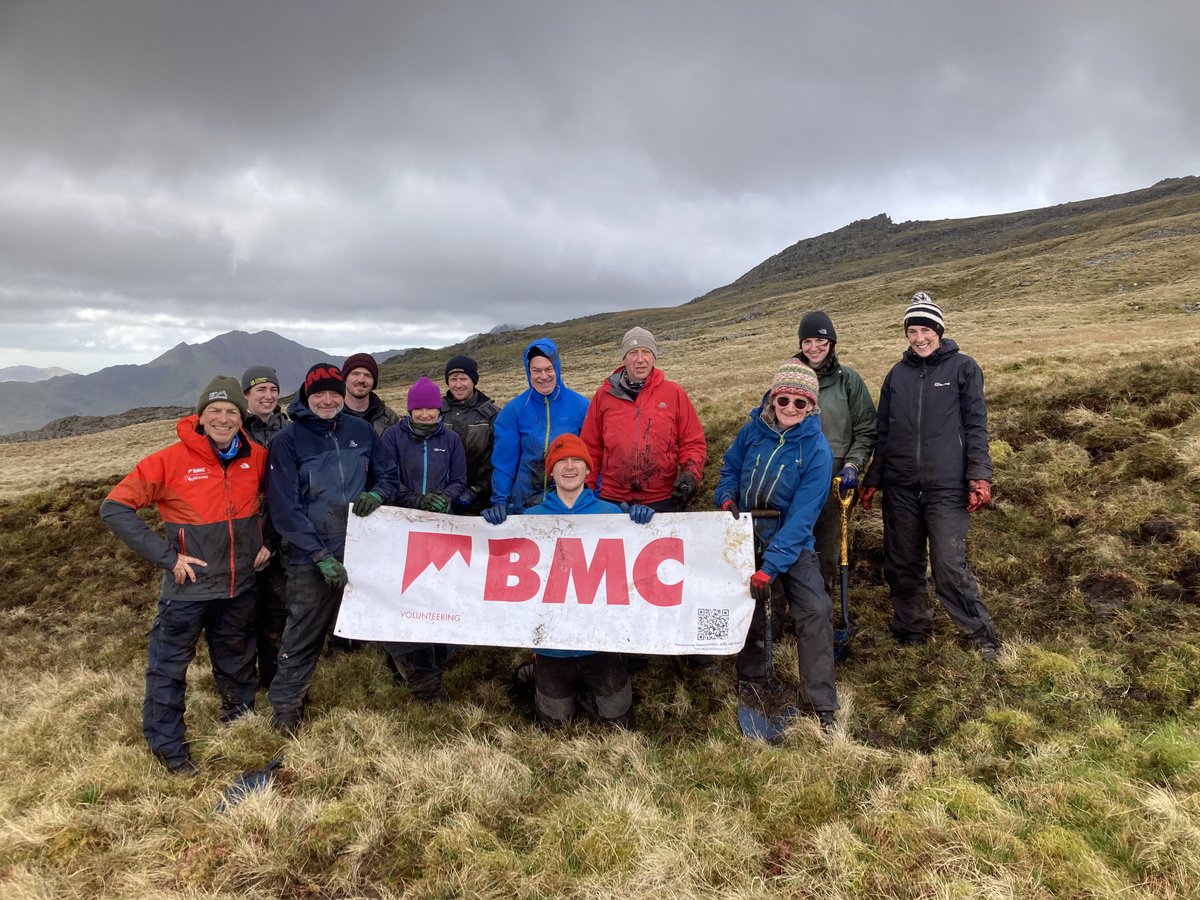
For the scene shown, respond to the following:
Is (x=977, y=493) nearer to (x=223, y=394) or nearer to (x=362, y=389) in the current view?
(x=362, y=389)

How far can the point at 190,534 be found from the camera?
226 inches

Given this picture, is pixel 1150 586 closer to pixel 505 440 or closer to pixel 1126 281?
pixel 505 440

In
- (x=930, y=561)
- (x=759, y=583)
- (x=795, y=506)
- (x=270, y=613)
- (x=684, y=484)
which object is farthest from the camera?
(x=270, y=613)

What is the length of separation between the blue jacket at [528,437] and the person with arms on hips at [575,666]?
986mm

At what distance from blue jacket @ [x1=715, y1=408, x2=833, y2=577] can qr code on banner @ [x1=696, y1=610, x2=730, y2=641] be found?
0.69 m

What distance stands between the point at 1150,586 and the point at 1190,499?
2186mm

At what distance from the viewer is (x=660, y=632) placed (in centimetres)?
605

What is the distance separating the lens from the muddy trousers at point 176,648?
5.69 metres

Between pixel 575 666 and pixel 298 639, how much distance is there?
3024mm

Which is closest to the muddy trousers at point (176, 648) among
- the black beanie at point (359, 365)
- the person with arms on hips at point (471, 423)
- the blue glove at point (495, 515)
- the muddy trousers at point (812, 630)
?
the blue glove at point (495, 515)

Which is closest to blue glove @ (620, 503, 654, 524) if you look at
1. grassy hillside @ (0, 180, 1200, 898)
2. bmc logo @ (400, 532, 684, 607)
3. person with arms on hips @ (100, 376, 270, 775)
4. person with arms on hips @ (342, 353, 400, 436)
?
bmc logo @ (400, 532, 684, 607)

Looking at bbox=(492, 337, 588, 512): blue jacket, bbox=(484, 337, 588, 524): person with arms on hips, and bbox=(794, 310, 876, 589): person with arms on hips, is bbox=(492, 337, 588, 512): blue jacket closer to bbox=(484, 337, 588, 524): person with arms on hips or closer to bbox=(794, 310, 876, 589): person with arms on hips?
bbox=(484, 337, 588, 524): person with arms on hips

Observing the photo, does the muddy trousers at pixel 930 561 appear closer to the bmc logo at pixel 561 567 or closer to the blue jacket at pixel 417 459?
the bmc logo at pixel 561 567

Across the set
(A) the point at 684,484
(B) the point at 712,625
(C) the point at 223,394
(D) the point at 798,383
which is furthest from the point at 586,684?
(C) the point at 223,394
